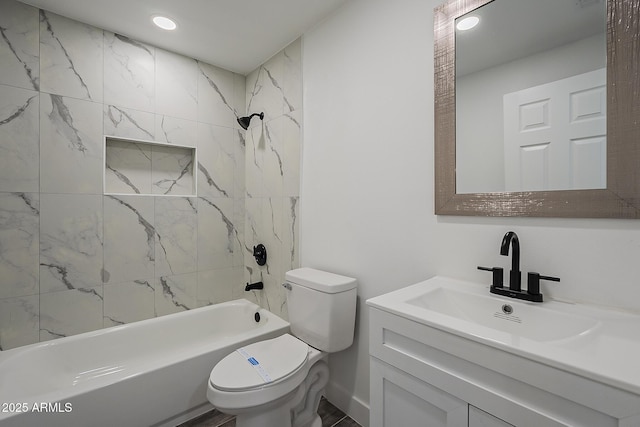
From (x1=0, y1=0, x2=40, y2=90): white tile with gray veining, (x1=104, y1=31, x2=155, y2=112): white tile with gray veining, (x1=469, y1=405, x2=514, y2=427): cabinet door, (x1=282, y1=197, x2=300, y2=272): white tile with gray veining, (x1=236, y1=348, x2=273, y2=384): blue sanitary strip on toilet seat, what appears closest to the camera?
(x1=469, y1=405, x2=514, y2=427): cabinet door

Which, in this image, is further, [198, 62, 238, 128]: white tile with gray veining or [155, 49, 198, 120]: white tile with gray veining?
[198, 62, 238, 128]: white tile with gray veining

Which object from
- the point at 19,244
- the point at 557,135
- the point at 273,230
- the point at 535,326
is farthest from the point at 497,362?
the point at 19,244

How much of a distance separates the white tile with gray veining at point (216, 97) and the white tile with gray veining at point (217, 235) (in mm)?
714

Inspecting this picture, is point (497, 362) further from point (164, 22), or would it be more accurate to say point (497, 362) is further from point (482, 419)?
point (164, 22)

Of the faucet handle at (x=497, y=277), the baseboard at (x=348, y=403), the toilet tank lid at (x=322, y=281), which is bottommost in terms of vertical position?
the baseboard at (x=348, y=403)

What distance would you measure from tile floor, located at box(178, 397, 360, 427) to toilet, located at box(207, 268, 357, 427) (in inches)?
5.1

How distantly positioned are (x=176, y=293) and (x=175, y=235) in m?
0.47

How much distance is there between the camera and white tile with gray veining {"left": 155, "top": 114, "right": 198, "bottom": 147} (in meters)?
2.23

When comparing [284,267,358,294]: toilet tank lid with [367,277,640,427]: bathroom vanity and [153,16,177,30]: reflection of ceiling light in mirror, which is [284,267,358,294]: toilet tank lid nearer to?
[367,277,640,427]: bathroom vanity

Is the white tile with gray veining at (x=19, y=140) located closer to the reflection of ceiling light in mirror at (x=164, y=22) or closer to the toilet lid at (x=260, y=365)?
the reflection of ceiling light in mirror at (x=164, y=22)

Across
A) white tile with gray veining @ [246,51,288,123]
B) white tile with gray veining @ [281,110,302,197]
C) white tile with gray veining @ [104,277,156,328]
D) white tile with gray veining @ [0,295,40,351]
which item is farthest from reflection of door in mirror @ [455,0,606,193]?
white tile with gray veining @ [0,295,40,351]

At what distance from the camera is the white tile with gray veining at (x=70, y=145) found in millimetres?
1819

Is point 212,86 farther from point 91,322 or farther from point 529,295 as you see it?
point 529,295

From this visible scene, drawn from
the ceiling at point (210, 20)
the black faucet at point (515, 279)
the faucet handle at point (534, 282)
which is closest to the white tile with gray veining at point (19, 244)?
the ceiling at point (210, 20)
